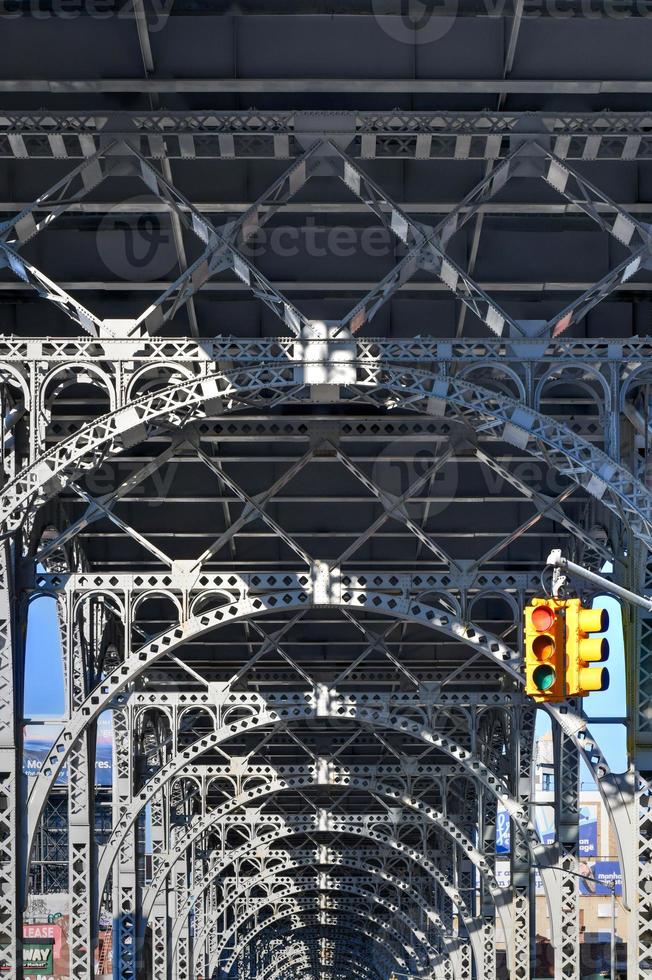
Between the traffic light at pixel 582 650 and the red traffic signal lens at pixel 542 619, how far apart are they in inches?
5.1

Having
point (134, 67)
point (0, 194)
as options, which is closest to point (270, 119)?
point (134, 67)

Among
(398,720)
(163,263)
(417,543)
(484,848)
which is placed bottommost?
(484,848)

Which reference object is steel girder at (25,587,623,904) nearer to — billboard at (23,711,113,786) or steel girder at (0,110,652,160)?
steel girder at (0,110,652,160)

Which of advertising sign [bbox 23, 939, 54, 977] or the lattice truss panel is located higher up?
the lattice truss panel

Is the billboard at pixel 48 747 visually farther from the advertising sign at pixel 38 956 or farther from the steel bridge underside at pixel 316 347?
the steel bridge underside at pixel 316 347

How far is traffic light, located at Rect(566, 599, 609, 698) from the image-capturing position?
11828mm

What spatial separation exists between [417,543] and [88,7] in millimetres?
17150

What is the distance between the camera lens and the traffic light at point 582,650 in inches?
466

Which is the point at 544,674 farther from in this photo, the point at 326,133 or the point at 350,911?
the point at 350,911

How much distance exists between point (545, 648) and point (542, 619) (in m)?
0.21

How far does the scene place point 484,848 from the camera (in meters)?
42.5

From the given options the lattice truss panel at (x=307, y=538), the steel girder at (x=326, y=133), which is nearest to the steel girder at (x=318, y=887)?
the lattice truss panel at (x=307, y=538)

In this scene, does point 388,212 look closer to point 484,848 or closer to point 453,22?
point 453,22

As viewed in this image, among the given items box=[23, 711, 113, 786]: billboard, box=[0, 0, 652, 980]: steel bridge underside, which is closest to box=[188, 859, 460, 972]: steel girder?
box=[0, 0, 652, 980]: steel bridge underside
